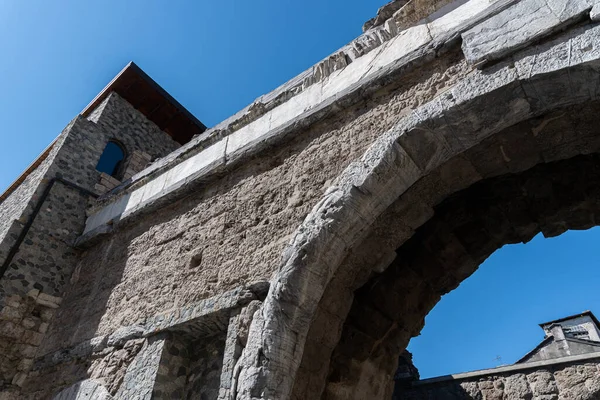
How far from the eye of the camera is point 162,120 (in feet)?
27.5

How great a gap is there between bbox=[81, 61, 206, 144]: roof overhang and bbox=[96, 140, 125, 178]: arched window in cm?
127

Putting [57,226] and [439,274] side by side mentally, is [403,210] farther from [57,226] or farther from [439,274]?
[57,226]

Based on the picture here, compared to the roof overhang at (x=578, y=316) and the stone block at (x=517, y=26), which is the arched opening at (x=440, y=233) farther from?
the roof overhang at (x=578, y=316)

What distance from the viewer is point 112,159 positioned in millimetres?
6832

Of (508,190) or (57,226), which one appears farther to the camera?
(57,226)

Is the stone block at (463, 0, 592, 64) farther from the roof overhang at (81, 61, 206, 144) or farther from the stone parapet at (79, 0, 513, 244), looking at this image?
the roof overhang at (81, 61, 206, 144)

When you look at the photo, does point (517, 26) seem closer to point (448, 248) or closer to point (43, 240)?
point (448, 248)

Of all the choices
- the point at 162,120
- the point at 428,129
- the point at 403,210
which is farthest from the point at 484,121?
the point at 162,120

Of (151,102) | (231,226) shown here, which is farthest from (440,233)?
(151,102)

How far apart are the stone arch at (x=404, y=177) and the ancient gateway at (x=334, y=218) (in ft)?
0.03

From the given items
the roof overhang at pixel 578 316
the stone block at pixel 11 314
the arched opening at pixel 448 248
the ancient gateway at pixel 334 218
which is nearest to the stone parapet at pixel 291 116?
the ancient gateway at pixel 334 218

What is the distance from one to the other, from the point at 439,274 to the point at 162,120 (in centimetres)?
642

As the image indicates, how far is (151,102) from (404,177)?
6.62 meters

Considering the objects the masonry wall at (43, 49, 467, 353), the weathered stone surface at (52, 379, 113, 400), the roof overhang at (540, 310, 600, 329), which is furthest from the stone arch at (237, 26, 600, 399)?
the roof overhang at (540, 310, 600, 329)
